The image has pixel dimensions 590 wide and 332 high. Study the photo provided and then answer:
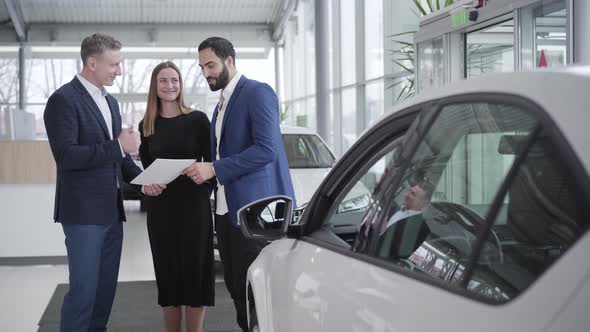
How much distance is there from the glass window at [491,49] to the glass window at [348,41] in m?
8.22

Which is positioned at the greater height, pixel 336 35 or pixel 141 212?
pixel 336 35

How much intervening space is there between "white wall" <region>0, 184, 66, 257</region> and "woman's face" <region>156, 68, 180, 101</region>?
421 centimetres

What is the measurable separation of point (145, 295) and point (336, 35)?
9398 mm

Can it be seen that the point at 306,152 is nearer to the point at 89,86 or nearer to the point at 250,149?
the point at 89,86

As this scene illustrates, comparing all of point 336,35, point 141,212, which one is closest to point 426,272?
point 141,212

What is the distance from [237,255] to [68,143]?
949 mm

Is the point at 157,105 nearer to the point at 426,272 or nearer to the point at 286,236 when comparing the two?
the point at 286,236

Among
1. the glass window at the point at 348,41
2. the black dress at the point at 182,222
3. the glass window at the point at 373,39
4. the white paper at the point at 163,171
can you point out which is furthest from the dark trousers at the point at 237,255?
the glass window at the point at 348,41

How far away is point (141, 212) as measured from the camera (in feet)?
41.2

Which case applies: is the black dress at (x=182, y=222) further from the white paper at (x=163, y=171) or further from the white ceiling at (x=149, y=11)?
the white ceiling at (x=149, y=11)

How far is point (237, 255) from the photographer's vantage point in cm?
339

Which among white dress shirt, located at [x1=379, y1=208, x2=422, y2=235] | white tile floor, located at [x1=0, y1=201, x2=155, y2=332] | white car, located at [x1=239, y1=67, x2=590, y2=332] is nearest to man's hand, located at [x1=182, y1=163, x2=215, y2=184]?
white car, located at [x1=239, y1=67, x2=590, y2=332]

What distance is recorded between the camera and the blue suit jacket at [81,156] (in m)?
3.38

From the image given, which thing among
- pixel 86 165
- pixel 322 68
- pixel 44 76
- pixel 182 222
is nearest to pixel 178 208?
pixel 182 222
